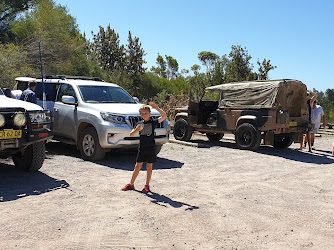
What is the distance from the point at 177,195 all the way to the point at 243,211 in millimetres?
1153

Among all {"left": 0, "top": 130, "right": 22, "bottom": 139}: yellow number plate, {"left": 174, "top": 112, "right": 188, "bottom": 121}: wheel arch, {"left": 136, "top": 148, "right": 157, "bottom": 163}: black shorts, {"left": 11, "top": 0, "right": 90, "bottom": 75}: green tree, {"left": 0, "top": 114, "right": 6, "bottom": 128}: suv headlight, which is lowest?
{"left": 136, "top": 148, "right": 157, "bottom": 163}: black shorts

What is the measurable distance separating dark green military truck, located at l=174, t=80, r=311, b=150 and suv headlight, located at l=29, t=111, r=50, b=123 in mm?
A: 6440

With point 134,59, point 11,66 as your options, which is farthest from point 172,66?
point 11,66

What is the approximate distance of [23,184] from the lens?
662cm

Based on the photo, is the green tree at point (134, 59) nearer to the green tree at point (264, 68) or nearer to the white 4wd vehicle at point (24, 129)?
the green tree at point (264, 68)

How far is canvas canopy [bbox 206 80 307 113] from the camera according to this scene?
Result: 11.5 meters

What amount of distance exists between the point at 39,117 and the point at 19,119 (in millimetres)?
449

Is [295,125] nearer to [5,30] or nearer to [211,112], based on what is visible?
[211,112]

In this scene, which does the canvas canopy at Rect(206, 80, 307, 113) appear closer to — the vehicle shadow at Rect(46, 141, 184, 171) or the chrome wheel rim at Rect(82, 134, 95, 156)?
the vehicle shadow at Rect(46, 141, 184, 171)

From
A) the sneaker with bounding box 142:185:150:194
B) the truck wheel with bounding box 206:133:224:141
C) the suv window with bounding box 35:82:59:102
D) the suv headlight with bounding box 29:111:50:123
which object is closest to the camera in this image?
the sneaker with bounding box 142:185:150:194

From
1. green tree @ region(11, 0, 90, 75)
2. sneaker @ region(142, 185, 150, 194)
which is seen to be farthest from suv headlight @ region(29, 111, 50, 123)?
green tree @ region(11, 0, 90, 75)

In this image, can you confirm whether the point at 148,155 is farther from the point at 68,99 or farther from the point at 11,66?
the point at 11,66

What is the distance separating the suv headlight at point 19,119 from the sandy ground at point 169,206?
1002 mm

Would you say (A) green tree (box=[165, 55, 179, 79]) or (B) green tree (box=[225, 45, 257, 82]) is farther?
(A) green tree (box=[165, 55, 179, 79])
